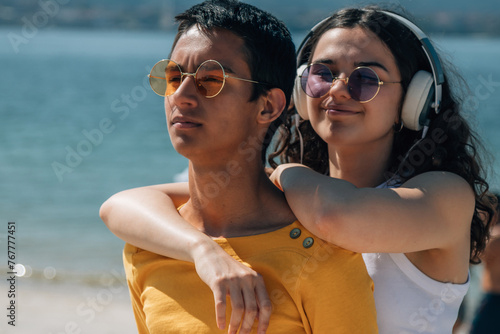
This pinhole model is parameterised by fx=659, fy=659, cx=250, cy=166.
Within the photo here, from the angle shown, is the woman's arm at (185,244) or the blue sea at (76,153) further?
the blue sea at (76,153)

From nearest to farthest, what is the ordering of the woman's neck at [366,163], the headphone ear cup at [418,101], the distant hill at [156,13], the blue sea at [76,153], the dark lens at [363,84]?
the dark lens at [363,84] < the headphone ear cup at [418,101] < the woman's neck at [366,163] < the blue sea at [76,153] < the distant hill at [156,13]

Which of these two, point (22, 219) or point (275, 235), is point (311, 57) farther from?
point (22, 219)

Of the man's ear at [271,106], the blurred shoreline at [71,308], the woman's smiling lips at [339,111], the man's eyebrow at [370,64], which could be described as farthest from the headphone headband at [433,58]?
the blurred shoreline at [71,308]

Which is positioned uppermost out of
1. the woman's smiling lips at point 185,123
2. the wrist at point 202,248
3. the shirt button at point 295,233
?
the woman's smiling lips at point 185,123

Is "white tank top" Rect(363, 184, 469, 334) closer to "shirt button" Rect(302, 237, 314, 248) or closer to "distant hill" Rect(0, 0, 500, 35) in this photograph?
"shirt button" Rect(302, 237, 314, 248)

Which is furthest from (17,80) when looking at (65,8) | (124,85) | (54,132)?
(65,8)

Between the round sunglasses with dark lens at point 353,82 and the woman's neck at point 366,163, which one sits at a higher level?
the round sunglasses with dark lens at point 353,82

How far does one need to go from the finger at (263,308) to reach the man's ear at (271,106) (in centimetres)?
68

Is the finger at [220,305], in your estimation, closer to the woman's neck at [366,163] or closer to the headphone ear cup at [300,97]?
the woman's neck at [366,163]

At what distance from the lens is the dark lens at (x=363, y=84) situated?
8.79 feet

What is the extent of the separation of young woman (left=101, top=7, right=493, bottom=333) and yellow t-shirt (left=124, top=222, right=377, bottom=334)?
8 cm

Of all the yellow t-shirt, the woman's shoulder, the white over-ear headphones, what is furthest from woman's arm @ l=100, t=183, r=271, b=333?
the white over-ear headphones

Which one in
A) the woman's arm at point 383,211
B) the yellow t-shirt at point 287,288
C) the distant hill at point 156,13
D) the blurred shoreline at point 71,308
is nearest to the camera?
the yellow t-shirt at point 287,288

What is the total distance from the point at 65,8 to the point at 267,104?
74.6 metres
